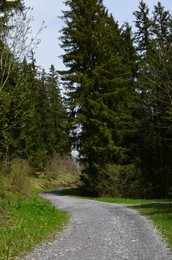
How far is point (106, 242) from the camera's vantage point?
9.64 metres

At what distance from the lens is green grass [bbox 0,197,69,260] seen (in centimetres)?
905

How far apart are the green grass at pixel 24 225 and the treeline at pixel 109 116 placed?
12.8 m

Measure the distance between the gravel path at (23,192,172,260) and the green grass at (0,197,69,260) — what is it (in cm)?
43

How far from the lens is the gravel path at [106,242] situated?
8163 mm

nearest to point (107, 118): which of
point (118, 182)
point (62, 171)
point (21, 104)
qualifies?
point (118, 182)

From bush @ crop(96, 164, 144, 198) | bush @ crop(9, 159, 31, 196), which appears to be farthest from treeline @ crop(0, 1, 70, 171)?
bush @ crop(96, 164, 144, 198)

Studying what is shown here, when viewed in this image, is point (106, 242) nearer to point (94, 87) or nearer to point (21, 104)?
point (21, 104)

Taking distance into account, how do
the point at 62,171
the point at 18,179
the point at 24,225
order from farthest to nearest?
the point at 62,171, the point at 18,179, the point at 24,225

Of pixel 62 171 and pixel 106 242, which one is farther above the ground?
pixel 62 171

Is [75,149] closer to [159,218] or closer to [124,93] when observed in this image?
[124,93]

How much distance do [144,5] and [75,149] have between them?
61.8ft

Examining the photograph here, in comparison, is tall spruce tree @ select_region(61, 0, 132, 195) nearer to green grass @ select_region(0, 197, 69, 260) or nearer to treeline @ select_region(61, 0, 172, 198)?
treeline @ select_region(61, 0, 172, 198)

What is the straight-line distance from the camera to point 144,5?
3847cm

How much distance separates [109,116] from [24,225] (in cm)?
1828
